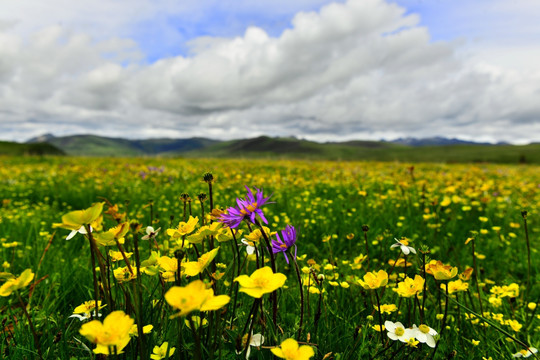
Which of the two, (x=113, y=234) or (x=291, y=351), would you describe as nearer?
(x=291, y=351)

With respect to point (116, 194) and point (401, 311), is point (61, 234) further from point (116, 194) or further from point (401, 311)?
point (401, 311)

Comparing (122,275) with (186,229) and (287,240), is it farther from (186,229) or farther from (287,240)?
(287,240)

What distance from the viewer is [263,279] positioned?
992 millimetres

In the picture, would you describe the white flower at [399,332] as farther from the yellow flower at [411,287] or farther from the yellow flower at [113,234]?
the yellow flower at [113,234]

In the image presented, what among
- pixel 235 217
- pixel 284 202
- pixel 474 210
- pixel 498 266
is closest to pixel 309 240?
pixel 284 202

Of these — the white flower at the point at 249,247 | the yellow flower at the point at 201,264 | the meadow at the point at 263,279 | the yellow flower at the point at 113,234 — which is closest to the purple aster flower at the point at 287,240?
the meadow at the point at 263,279

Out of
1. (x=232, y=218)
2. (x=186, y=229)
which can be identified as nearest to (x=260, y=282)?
(x=232, y=218)

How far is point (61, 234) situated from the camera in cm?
427

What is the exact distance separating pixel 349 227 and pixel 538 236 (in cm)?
299

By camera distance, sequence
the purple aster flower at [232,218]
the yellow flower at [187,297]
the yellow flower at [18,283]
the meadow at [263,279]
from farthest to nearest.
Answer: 1. the purple aster flower at [232,218]
2. the meadow at [263,279]
3. the yellow flower at [18,283]
4. the yellow flower at [187,297]

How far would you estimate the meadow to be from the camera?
1157mm

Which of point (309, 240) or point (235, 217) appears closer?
point (235, 217)

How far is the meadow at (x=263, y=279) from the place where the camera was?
3.80 ft

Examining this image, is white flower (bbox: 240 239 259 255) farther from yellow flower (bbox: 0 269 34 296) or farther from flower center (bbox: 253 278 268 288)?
yellow flower (bbox: 0 269 34 296)
